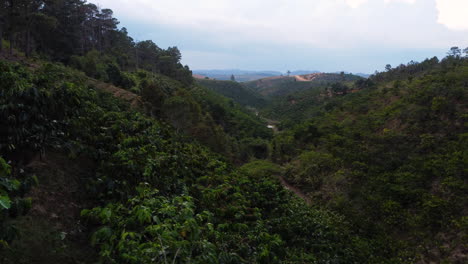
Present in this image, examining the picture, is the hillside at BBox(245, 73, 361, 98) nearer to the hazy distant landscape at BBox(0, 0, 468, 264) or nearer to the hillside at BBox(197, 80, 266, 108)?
the hillside at BBox(197, 80, 266, 108)

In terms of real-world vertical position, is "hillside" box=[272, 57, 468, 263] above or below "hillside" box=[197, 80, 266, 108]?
below

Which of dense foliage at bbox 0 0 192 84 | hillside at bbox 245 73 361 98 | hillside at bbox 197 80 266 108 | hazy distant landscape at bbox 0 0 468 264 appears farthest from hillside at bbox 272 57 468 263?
hillside at bbox 245 73 361 98

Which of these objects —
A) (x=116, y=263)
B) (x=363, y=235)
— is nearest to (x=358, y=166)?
(x=363, y=235)

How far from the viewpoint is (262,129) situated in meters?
35.0

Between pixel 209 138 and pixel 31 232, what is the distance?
592 inches

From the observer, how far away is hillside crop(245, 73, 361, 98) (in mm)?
88100

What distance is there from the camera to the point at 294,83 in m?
96.6

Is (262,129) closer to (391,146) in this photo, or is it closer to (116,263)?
(391,146)

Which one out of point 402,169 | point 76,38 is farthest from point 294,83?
point 402,169

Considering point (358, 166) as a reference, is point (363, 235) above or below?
below

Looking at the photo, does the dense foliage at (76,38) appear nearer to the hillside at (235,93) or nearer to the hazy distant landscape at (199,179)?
the hazy distant landscape at (199,179)

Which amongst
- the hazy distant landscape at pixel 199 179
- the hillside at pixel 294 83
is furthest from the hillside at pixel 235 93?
the hazy distant landscape at pixel 199 179

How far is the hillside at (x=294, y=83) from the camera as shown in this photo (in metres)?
88.1

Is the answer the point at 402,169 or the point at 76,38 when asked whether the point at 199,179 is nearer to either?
the point at 402,169
